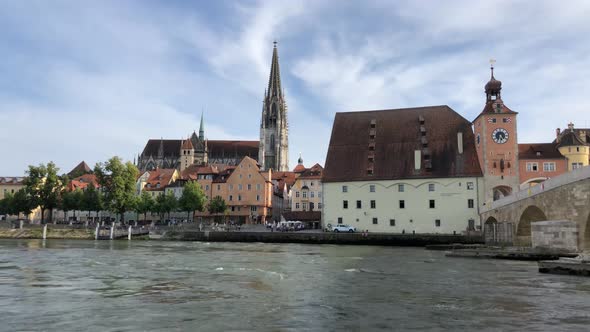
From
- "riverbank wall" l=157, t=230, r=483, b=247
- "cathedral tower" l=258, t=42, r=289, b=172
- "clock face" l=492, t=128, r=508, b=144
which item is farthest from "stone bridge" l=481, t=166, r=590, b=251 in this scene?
"cathedral tower" l=258, t=42, r=289, b=172

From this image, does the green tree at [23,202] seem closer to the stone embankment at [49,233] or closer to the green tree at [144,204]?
the stone embankment at [49,233]

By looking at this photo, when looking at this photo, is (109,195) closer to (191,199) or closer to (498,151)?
(191,199)

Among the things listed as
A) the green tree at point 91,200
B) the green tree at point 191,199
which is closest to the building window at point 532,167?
the green tree at point 191,199

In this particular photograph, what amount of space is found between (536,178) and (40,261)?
172 feet

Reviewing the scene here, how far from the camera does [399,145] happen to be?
65688 millimetres

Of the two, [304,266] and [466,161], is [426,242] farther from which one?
[304,266]

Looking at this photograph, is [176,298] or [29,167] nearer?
[176,298]

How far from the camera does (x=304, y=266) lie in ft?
95.8

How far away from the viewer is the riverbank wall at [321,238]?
174 ft

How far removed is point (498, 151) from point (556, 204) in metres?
32.7

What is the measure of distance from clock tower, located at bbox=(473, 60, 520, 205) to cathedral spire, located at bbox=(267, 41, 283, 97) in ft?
316

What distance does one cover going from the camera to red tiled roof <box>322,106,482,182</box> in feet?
203

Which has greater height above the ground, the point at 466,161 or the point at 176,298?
the point at 466,161

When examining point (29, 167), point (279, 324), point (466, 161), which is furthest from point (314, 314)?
point (29, 167)
